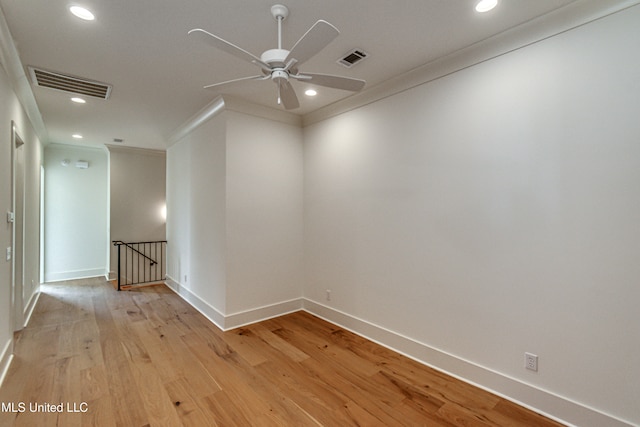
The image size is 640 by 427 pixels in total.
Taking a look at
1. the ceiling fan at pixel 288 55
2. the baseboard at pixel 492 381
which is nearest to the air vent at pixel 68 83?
the ceiling fan at pixel 288 55

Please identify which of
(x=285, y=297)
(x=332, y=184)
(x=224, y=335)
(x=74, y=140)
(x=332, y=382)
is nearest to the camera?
(x=332, y=382)

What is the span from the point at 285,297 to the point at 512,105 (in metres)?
3.38

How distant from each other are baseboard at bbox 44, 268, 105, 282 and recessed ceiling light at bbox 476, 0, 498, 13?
7856mm

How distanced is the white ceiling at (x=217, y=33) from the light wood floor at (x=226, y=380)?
9.18ft

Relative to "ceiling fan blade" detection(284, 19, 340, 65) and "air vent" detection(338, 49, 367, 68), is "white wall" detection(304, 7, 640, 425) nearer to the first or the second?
"air vent" detection(338, 49, 367, 68)

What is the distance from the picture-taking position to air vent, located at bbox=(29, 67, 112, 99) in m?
2.92

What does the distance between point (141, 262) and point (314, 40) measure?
253 inches

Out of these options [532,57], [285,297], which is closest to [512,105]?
[532,57]

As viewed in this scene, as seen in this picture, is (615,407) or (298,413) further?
(298,413)

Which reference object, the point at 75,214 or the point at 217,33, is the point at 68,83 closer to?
the point at 217,33

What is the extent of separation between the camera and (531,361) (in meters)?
2.16

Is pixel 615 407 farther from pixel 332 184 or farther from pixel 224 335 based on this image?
pixel 224 335

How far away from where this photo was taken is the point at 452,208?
2.62 meters

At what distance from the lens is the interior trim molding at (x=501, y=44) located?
191 cm
